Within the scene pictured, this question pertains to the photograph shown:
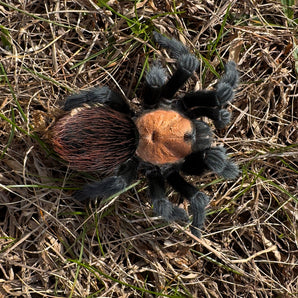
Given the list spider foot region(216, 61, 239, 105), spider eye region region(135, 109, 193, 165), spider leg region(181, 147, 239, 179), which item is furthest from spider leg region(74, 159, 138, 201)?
spider foot region(216, 61, 239, 105)

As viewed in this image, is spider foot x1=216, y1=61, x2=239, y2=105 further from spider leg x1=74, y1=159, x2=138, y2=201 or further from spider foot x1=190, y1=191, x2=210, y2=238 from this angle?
spider leg x1=74, y1=159, x2=138, y2=201

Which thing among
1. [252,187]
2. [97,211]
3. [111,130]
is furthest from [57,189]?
[252,187]

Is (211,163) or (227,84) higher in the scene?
(227,84)

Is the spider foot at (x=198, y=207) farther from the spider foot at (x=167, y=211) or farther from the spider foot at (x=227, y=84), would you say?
the spider foot at (x=227, y=84)

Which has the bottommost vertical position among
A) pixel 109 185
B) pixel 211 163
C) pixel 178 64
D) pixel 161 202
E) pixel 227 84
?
pixel 161 202

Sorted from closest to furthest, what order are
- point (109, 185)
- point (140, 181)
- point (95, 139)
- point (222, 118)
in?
point (95, 139) < point (109, 185) < point (222, 118) < point (140, 181)

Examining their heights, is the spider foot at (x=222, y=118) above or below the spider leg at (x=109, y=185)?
above

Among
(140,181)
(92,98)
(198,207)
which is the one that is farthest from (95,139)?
(198,207)

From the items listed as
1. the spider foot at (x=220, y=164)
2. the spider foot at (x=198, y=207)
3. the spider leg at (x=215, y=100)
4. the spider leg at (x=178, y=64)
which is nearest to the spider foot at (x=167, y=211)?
the spider foot at (x=198, y=207)

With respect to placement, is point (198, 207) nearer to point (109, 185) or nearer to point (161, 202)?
point (161, 202)
